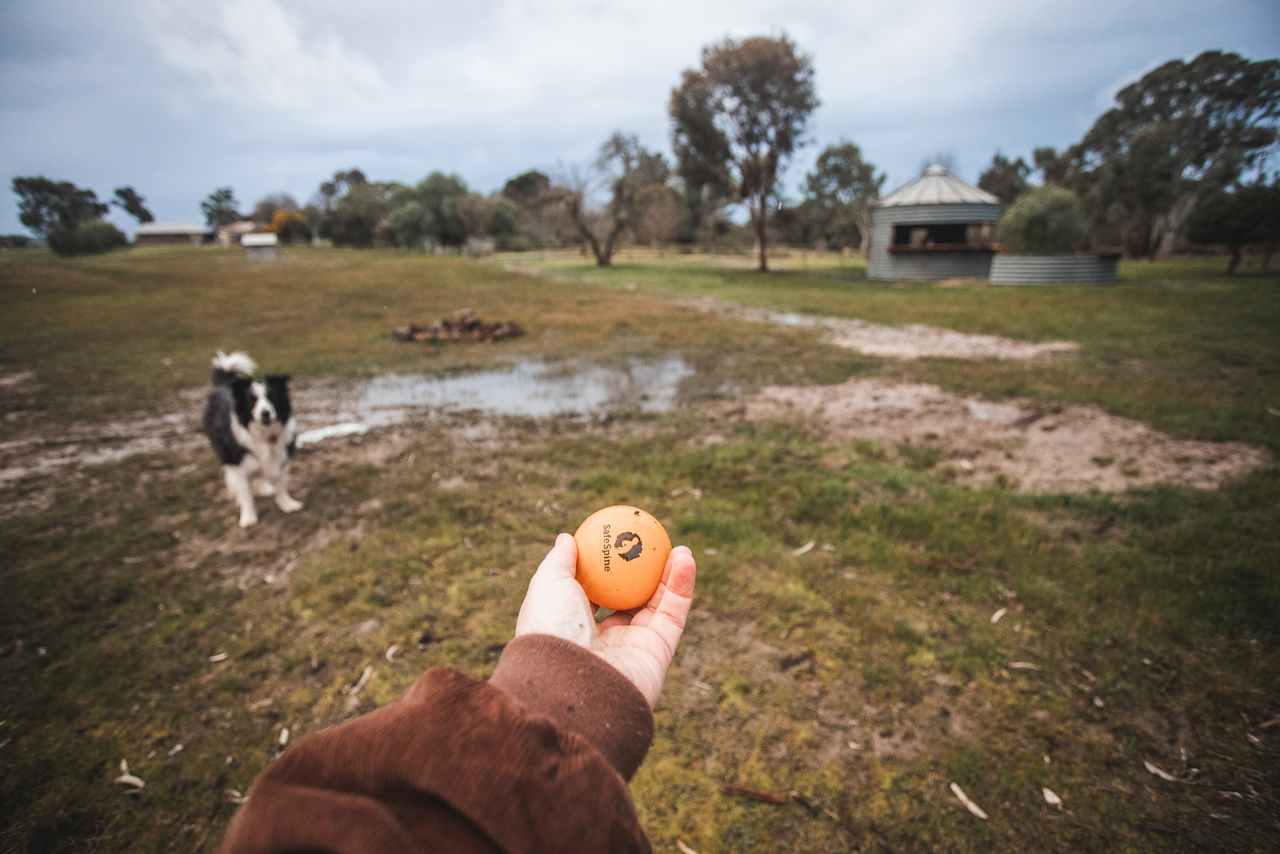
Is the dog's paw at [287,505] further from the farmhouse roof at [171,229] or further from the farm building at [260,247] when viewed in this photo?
the farmhouse roof at [171,229]

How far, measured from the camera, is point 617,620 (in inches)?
82.1

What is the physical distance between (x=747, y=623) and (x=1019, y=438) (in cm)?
489

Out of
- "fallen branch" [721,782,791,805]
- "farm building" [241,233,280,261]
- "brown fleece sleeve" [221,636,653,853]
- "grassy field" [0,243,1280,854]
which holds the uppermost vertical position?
"farm building" [241,233,280,261]

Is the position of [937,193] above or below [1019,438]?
above

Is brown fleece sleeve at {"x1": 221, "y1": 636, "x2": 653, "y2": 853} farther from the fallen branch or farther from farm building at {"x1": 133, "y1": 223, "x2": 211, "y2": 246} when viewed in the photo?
farm building at {"x1": 133, "y1": 223, "x2": 211, "y2": 246}

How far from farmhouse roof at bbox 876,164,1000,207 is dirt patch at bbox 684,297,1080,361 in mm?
15461

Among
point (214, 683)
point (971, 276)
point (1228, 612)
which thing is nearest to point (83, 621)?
point (214, 683)

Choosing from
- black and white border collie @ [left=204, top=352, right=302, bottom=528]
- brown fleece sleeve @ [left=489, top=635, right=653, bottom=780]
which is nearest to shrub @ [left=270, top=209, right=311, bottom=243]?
black and white border collie @ [left=204, top=352, right=302, bottom=528]

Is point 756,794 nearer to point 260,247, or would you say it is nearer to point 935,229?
point 935,229

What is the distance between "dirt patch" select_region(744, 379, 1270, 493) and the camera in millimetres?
5492

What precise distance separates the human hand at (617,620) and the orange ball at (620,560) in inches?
3.1

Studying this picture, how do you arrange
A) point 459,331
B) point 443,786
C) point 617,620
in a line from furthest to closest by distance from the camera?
point 459,331 → point 617,620 → point 443,786

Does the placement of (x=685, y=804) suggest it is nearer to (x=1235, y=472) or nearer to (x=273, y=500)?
(x=273, y=500)

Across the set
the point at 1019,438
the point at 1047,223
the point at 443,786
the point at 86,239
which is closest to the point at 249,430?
the point at 443,786
